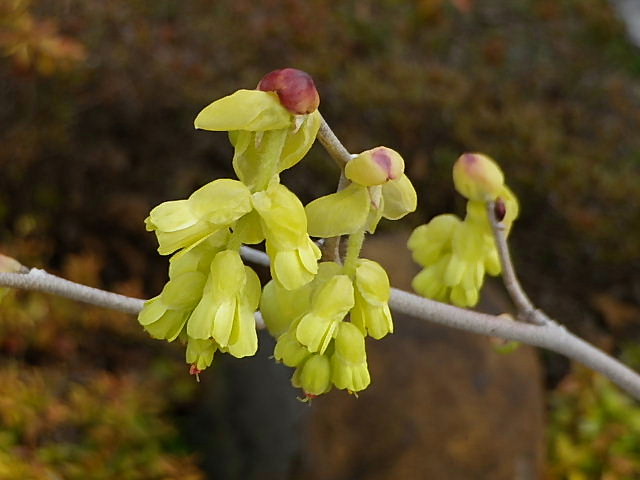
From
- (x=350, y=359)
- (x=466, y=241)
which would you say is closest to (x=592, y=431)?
(x=466, y=241)

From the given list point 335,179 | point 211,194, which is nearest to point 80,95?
point 335,179

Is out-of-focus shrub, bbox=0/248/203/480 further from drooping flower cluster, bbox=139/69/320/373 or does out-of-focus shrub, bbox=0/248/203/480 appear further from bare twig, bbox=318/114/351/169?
bare twig, bbox=318/114/351/169

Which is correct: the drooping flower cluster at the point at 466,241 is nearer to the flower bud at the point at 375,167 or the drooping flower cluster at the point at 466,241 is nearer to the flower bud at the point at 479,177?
the flower bud at the point at 479,177

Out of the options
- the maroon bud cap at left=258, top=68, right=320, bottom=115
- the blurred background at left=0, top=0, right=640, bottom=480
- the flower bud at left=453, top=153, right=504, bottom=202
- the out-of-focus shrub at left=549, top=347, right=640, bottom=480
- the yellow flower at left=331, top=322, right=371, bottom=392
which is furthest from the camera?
the out-of-focus shrub at left=549, top=347, right=640, bottom=480

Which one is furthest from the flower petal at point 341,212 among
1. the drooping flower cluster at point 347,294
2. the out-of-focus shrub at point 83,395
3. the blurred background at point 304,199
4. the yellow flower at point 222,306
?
the out-of-focus shrub at point 83,395

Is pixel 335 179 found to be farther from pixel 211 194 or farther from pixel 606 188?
pixel 211 194

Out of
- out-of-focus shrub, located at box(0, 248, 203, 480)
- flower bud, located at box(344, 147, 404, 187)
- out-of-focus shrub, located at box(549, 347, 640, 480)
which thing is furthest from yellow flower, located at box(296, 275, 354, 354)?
out-of-focus shrub, located at box(549, 347, 640, 480)

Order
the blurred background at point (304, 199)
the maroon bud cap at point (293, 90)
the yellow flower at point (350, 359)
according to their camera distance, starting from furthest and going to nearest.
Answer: the blurred background at point (304, 199) < the yellow flower at point (350, 359) < the maroon bud cap at point (293, 90)
